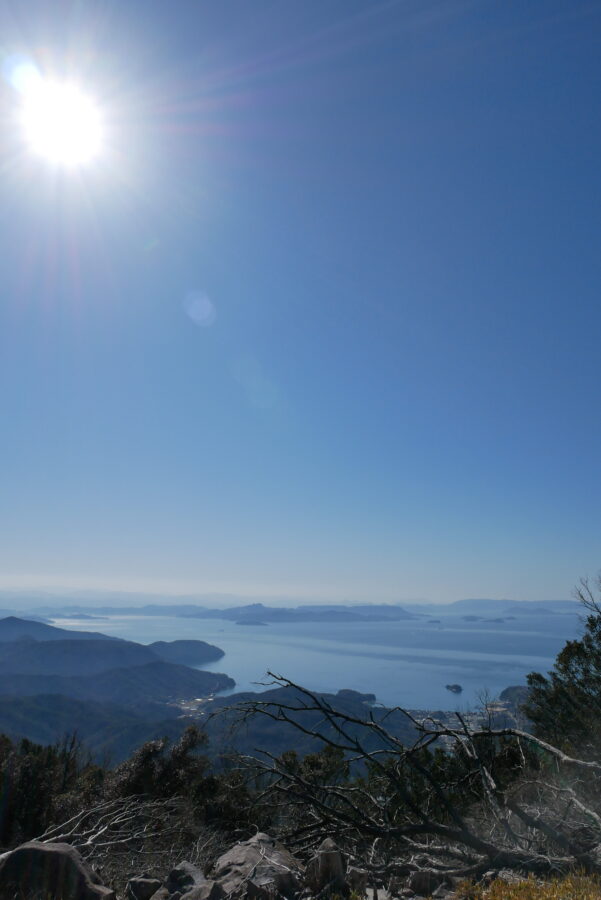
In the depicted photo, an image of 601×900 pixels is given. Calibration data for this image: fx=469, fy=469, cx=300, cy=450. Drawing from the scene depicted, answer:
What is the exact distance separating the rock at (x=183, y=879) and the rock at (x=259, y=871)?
0.19 m

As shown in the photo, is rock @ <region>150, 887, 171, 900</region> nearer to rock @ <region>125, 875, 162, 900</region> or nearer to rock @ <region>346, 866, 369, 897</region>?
rock @ <region>125, 875, 162, 900</region>

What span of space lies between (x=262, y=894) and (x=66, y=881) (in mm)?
2205

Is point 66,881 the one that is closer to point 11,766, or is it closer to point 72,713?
point 11,766

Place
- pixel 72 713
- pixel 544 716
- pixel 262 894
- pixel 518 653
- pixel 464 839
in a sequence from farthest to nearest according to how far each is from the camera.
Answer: pixel 518 653 < pixel 72 713 < pixel 544 716 < pixel 464 839 < pixel 262 894

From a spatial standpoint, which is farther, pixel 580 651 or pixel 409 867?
pixel 580 651

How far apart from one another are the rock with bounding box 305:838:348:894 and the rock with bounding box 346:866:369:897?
8cm

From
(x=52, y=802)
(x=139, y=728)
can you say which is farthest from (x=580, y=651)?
(x=139, y=728)

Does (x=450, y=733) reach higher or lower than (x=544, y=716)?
higher

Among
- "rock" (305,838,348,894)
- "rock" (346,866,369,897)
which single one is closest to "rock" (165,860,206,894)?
"rock" (305,838,348,894)

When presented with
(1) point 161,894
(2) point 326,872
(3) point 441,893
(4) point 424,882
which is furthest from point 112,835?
(3) point 441,893

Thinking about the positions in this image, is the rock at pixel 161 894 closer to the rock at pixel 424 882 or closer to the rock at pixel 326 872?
the rock at pixel 326 872

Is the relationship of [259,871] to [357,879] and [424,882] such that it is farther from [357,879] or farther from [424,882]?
[424,882]

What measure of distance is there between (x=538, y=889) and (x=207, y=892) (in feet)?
9.03

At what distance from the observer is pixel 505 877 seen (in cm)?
426
